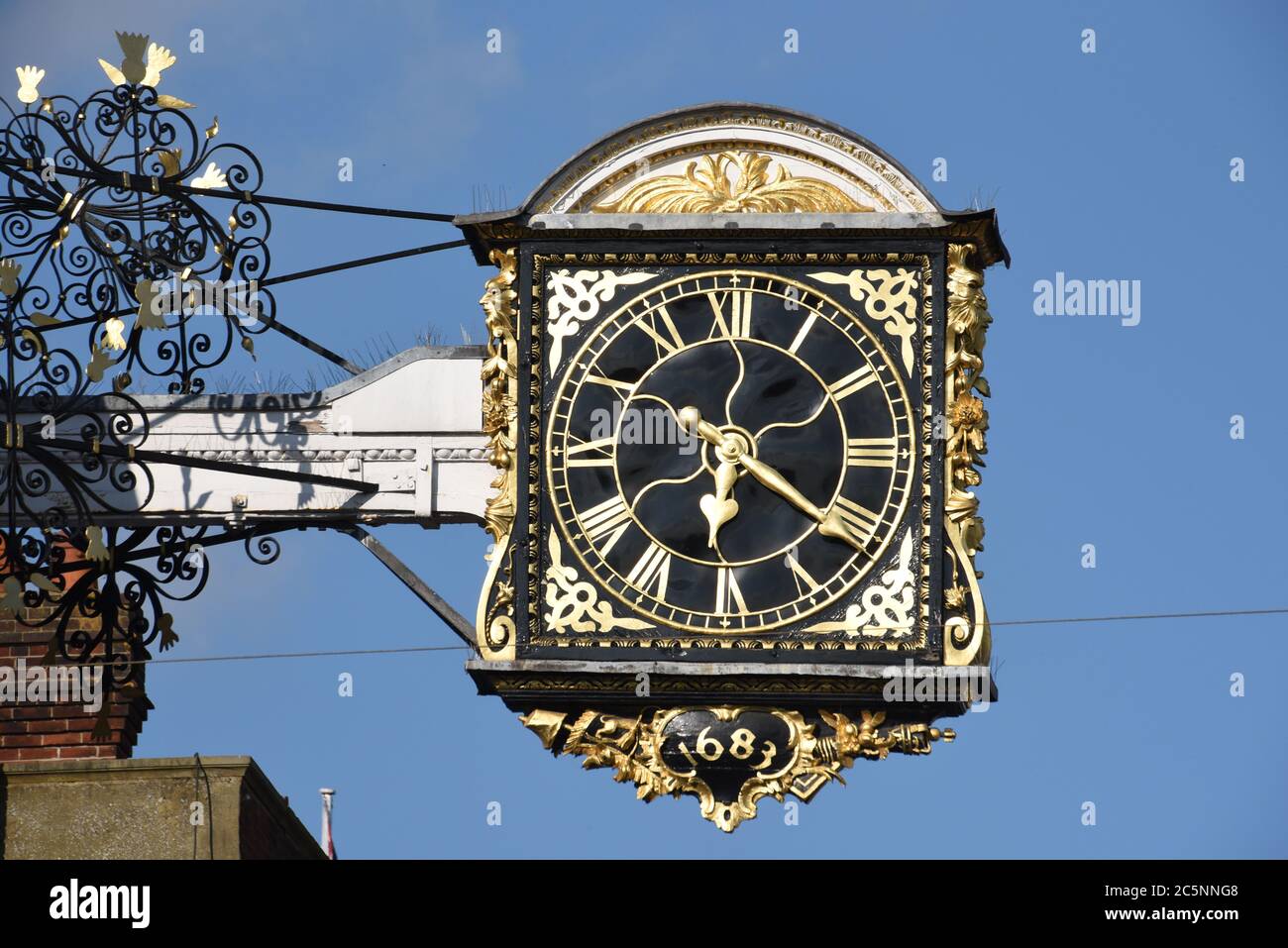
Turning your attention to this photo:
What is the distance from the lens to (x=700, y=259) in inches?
1137

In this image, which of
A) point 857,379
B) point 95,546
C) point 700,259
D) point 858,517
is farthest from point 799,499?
point 95,546

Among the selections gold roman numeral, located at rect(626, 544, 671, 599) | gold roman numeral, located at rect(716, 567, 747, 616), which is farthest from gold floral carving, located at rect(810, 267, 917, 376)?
gold roman numeral, located at rect(626, 544, 671, 599)

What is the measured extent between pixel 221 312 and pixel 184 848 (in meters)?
5.03

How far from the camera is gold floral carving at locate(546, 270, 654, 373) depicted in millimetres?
28859

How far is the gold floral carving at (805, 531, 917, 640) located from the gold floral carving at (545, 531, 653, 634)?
1.31 meters

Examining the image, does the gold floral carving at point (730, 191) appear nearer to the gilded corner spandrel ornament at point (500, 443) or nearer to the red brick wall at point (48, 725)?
the gilded corner spandrel ornament at point (500, 443)

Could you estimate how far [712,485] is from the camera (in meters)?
28.6

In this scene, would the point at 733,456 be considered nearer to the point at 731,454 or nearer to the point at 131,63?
the point at 731,454

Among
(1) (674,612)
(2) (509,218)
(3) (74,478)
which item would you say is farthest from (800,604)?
(3) (74,478)

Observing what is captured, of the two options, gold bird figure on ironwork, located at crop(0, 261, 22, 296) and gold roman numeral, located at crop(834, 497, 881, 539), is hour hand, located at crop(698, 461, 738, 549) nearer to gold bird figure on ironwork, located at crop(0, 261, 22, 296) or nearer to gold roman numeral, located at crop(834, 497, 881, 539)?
gold roman numeral, located at crop(834, 497, 881, 539)

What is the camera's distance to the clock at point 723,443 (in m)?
28.4

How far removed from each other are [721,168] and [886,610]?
329 centimetres

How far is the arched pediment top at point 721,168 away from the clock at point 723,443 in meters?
0.48

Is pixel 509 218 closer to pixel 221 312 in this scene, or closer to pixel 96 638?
pixel 221 312
